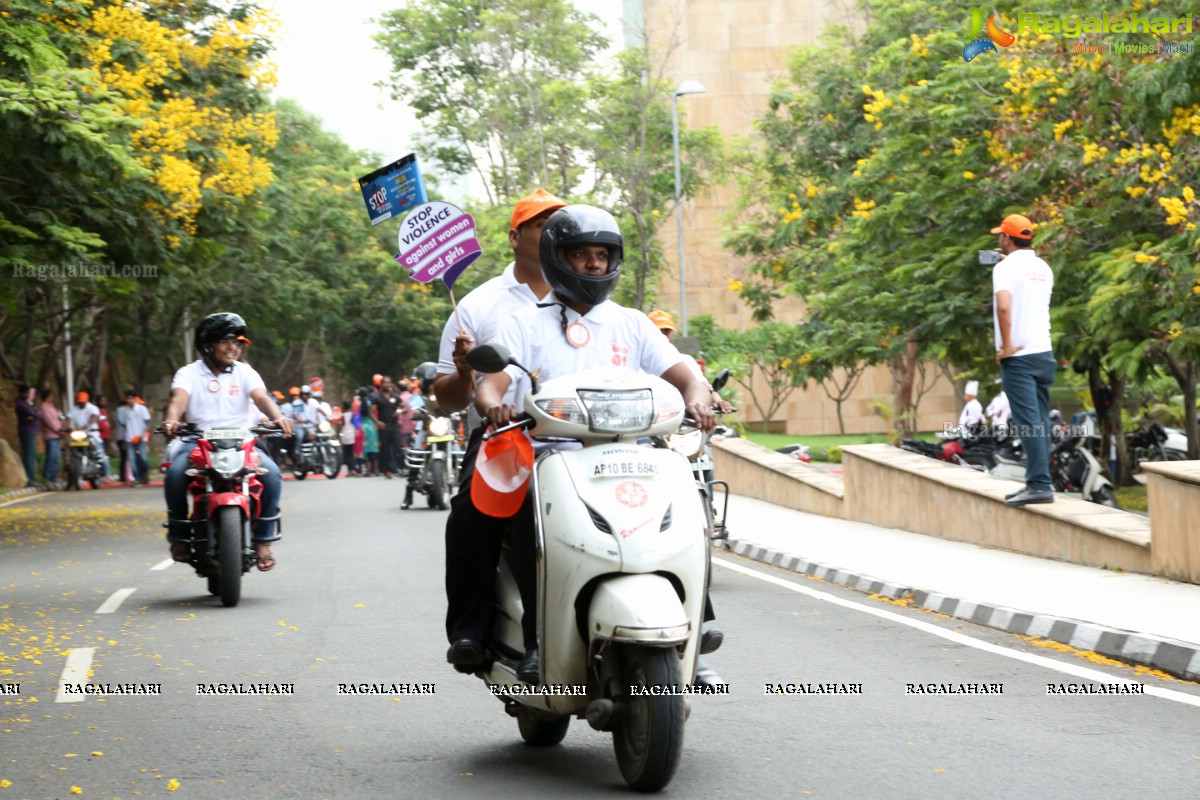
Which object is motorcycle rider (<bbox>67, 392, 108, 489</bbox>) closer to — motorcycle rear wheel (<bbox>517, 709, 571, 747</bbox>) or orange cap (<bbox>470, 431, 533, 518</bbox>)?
motorcycle rear wheel (<bbox>517, 709, 571, 747</bbox>)

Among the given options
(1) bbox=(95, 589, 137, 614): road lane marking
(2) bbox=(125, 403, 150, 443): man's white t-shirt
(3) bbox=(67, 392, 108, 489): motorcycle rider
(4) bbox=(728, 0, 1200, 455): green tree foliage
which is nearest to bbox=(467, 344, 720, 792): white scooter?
(1) bbox=(95, 589, 137, 614): road lane marking

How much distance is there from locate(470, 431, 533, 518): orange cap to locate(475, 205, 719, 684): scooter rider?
0.06 m

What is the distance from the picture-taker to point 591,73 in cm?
4097

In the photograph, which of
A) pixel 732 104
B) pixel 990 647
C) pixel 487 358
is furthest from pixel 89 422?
pixel 732 104

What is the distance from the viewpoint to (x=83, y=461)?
3262 cm

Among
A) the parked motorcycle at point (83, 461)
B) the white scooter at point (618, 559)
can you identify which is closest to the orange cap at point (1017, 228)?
the white scooter at point (618, 559)

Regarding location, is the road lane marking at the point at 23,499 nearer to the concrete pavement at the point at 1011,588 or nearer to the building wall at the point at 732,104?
the concrete pavement at the point at 1011,588

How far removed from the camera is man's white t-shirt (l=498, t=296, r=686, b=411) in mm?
5746

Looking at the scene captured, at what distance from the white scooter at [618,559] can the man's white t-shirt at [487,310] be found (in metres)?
0.67

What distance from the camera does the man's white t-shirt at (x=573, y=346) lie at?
18.9 feet

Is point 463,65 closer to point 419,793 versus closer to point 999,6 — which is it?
point 999,6

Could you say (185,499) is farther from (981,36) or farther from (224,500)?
(981,36)

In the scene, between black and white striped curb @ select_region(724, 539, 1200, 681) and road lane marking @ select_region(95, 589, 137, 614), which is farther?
road lane marking @ select_region(95, 589, 137, 614)

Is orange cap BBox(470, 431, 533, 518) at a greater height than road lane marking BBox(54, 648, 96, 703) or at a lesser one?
greater
